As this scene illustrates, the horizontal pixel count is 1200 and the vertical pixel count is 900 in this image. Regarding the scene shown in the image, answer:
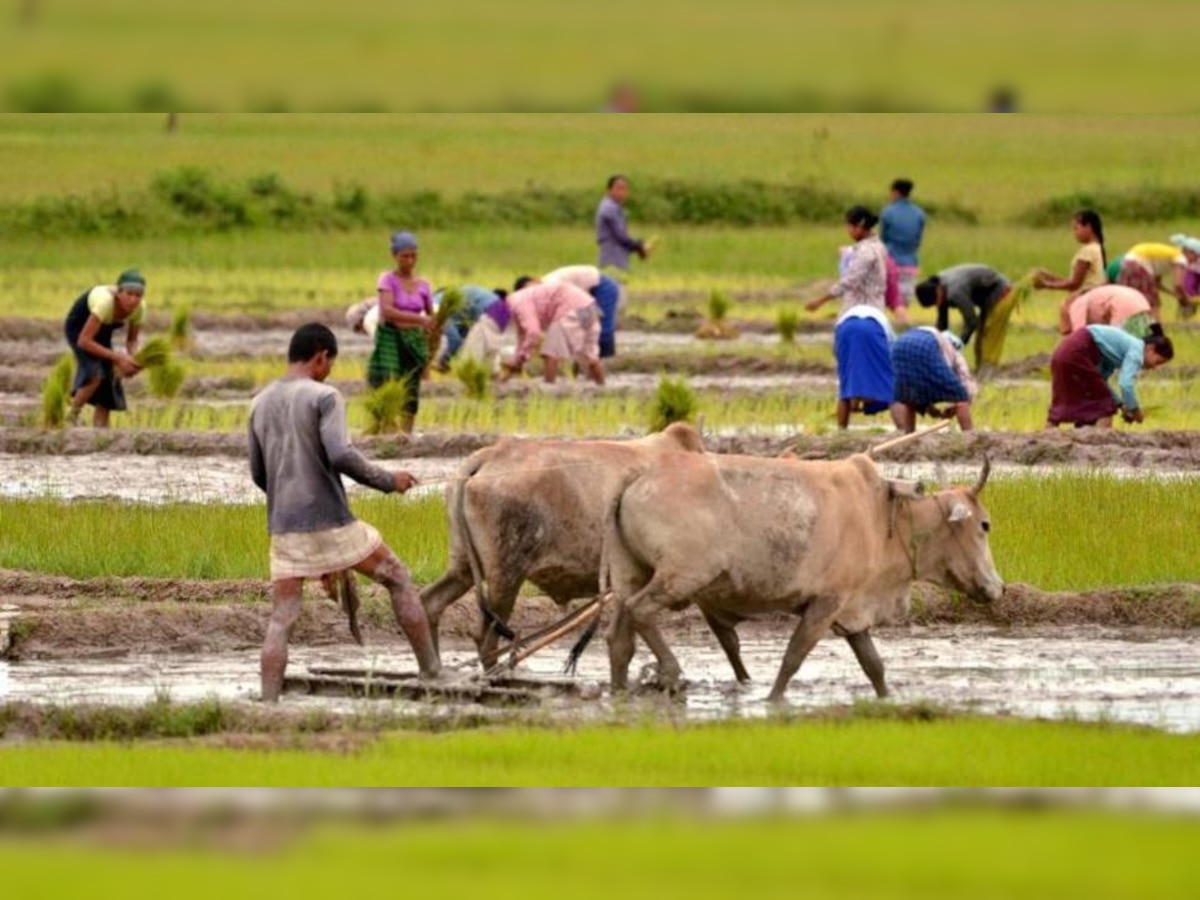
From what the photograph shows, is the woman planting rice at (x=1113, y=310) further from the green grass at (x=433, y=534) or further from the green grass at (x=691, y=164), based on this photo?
the green grass at (x=691, y=164)

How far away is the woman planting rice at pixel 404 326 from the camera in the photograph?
16172 millimetres

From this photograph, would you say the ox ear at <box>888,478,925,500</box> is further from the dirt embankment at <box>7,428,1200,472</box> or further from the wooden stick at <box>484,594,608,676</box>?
the dirt embankment at <box>7,428,1200,472</box>

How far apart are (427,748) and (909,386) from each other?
8.95 metres

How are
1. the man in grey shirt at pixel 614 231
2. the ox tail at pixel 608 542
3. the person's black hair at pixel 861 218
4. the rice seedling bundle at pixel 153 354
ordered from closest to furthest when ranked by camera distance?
the ox tail at pixel 608 542 → the person's black hair at pixel 861 218 → the rice seedling bundle at pixel 153 354 → the man in grey shirt at pixel 614 231

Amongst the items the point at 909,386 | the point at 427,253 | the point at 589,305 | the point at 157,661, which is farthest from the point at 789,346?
the point at 157,661

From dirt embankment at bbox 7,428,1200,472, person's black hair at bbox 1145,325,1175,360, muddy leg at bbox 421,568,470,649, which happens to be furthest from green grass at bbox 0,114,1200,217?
muddy leg at bbox 421,568,470,649

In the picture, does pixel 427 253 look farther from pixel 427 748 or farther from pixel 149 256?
pixel 427 748

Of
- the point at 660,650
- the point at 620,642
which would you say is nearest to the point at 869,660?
the point at 660,650

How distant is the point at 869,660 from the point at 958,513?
27.9 inches

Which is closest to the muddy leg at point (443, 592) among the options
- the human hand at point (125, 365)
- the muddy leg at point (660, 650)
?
the muddy leg at point (660, 650)

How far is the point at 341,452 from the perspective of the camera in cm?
893

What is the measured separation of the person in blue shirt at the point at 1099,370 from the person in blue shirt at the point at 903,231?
7915 mm

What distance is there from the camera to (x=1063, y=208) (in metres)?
41.1

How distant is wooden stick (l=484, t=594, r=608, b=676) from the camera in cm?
952
